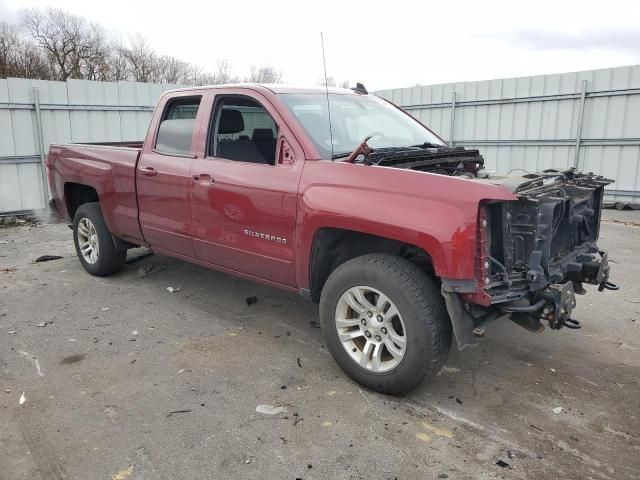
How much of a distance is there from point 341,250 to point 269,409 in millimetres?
1147

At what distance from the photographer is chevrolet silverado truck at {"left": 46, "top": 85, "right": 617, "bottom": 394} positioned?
2975 mm

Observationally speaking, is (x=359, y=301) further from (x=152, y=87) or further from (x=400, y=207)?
(x=152, y=87)

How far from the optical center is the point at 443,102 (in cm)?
1288

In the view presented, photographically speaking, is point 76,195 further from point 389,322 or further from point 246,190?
point 389,322

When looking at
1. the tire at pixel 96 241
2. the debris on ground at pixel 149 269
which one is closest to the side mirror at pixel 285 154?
the tire at pixel 96 241

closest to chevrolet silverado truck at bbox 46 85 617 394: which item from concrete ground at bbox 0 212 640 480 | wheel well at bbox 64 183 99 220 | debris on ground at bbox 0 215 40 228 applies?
concrete ground at bbox 0 212 640 480

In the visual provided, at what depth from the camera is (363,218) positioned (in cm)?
318

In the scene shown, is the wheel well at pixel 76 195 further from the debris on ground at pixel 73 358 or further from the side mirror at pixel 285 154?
the side mirror at pixel 285 154

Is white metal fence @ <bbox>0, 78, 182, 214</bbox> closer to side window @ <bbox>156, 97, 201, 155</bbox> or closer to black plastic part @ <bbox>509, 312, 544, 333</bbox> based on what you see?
side window @ <bbox>156, 97, 201, 155</bbox>

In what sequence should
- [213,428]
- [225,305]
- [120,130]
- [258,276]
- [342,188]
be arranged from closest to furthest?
[213,428] < [342,188] < [258,276] < [225,305] < [120,130]

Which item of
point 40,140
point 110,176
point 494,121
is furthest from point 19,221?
point 494,121

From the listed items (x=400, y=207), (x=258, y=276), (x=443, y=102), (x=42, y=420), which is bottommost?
(x=42, y=420)

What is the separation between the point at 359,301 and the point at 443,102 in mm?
10599

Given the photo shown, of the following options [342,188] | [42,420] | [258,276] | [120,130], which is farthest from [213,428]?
[120,130]
